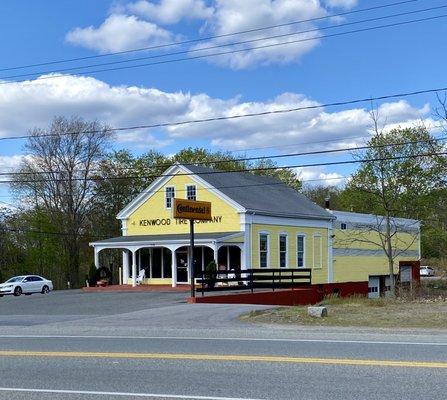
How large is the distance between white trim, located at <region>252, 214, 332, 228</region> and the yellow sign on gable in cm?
848

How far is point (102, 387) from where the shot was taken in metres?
8.39

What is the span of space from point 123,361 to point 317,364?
317 cm

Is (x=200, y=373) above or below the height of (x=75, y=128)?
below

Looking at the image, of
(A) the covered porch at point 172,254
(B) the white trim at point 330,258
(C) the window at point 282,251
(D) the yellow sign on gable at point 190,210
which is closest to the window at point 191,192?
(A) the covered porch at point 172,254

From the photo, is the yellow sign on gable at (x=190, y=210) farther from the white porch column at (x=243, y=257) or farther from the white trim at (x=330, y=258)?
the white trim at (x=330, y=258)

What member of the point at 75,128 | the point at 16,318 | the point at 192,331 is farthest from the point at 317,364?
the point at 75,128

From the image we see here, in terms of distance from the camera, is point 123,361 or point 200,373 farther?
point 123,361

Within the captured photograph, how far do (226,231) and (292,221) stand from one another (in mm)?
5150

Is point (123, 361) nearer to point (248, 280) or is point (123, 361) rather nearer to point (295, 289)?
point (248, 280)

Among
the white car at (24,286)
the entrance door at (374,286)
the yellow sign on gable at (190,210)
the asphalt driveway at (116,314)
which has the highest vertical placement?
the yellow sign on gable at (190,210)

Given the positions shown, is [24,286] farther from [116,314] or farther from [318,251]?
[116,314]

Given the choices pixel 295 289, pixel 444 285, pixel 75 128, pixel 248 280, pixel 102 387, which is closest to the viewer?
pixel 102 387

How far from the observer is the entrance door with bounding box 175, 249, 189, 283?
38.0 metres

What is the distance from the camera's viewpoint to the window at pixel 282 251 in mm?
38875
